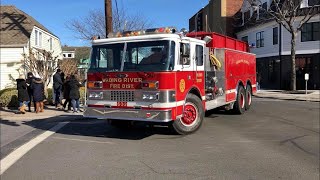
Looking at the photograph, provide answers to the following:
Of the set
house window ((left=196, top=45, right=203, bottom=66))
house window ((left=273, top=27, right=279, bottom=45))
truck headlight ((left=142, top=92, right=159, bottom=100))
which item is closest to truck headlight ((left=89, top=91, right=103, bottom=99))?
truck headlight ((left=142, top=92, right=159, bottom=100))

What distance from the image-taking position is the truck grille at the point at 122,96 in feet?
31.5

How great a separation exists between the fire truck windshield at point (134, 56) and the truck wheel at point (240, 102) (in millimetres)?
5475

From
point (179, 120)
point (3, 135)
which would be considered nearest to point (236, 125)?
point (179, 120)

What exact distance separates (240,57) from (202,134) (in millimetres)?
4743

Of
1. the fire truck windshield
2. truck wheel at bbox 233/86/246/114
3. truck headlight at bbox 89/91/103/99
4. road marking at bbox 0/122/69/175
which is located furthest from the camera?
truck wheel at bbox 233/86/246/114

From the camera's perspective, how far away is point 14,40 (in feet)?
88.7

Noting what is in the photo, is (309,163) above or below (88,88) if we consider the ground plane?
below

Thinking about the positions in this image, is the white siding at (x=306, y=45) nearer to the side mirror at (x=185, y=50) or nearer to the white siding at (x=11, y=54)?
the white siding at (x=11, y=54)

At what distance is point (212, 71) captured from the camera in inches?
464

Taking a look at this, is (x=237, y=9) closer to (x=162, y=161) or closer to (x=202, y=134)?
(x=202, y=134)

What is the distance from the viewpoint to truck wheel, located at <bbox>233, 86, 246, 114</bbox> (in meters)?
14.3

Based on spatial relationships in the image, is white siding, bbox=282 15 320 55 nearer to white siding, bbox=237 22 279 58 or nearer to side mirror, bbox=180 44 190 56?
white siding, bbox=237 22 279 58

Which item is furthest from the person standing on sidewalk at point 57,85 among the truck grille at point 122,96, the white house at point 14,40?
the white house at point 14,40

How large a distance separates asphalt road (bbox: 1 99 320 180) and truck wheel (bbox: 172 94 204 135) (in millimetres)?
221
